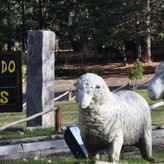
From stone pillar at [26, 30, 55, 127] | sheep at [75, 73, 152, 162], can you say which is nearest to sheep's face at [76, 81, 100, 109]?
sheep at [75, 73, 152, 162]

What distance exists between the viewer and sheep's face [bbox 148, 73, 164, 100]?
6.54 m

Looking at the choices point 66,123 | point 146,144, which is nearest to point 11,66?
point 146,144

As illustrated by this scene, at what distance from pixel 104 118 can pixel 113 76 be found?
32.0 meters

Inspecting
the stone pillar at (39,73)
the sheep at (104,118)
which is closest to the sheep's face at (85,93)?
the sheep at (104,118)

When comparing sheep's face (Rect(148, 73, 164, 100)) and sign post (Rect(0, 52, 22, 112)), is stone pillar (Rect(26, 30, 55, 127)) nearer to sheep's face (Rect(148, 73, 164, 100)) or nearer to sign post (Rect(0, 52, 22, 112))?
sign post (Rect(0, 52, 22, 112))

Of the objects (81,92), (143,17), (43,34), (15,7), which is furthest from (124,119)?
(15,7)

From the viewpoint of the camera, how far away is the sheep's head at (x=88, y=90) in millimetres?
6070

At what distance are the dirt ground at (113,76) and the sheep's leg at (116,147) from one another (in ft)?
79.4

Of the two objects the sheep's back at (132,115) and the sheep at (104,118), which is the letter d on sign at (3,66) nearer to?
the sheep's back at (132,115)

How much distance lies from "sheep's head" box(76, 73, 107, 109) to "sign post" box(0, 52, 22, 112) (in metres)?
3.04

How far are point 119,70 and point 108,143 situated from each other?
3574 centimetres

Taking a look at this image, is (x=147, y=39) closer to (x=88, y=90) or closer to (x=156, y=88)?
(x=156, y=88)

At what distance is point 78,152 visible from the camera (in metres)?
7.80

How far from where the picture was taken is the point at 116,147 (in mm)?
6508
